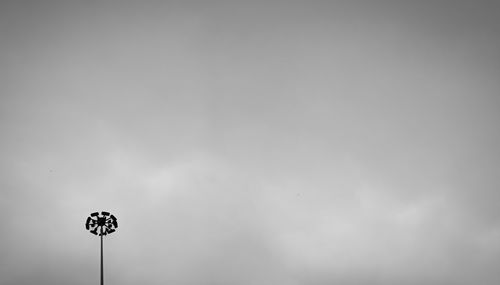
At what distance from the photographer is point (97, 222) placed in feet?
141
